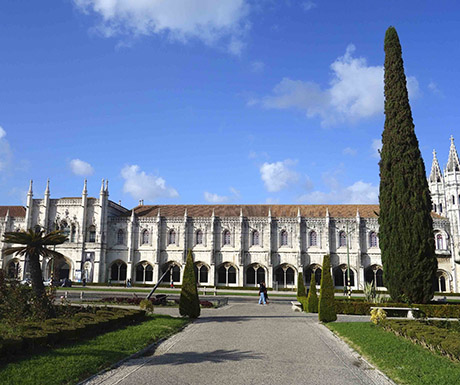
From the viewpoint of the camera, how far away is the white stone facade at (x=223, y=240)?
2216 inches

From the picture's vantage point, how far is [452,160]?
210 feet

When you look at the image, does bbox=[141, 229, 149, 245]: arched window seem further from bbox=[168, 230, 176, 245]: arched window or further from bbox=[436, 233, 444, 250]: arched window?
bbox=[436, 233, 444, 250]: arched window

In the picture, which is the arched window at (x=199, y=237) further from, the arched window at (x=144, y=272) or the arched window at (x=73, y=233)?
the arched window at (x=73, y=233)

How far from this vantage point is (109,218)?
6009cm

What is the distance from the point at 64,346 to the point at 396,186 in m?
23.2

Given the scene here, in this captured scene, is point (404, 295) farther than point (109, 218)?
No

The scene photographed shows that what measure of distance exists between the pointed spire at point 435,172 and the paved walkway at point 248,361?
6122 centimetres

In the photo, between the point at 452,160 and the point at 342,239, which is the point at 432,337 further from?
the point at 452,160

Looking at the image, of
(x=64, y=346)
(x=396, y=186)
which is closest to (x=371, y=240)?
(x=396, y=186)

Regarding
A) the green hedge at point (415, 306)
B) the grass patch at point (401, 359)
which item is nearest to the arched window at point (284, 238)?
the green hedge at point (415, 306)

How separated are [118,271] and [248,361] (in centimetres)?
5108

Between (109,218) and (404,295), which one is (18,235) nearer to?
(404,295)

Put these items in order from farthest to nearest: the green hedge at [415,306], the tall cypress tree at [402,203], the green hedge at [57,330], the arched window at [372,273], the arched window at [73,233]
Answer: the arched window at [73,233] < the arched window at [372,273] < the tall cypress tree at [402,203] < the green hedge at [415,306] < the green hedge at [57,330]

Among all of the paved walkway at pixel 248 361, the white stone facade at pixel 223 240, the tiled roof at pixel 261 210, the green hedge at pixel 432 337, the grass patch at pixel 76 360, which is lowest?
the paved walkway at pixel 248 361
